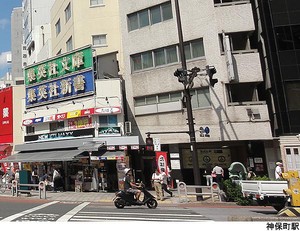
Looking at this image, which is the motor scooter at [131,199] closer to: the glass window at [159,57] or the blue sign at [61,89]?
the blue sign at [61,89]

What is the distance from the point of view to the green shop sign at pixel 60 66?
2355 centimetres

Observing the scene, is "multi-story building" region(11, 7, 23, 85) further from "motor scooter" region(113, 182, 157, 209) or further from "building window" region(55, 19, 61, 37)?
"motor scooter" region(113, 182, 157, 209)

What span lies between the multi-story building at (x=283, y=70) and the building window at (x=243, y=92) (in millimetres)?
920

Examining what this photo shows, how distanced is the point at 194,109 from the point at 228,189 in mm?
7527

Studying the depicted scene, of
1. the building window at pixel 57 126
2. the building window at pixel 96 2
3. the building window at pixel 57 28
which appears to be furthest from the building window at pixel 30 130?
the building window at pixel 96 2

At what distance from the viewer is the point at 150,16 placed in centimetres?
2425

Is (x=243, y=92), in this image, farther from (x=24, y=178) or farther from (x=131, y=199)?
(x=24, y=178)

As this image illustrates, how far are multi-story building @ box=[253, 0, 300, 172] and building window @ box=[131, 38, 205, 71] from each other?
162 inches

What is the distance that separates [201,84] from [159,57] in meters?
3.93

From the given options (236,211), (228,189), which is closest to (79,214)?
(236,211)

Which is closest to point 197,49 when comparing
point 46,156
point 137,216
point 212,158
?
point 212,158

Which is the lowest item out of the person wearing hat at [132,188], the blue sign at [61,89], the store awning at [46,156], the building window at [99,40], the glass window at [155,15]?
the person wearing hat at [132,188]

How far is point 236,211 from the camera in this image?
12.9 meters

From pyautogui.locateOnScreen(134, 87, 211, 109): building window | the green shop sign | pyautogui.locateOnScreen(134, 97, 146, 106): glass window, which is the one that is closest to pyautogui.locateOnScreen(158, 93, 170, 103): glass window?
pyautogui.locateOnScreen(134, 87, 211, 109): building window
